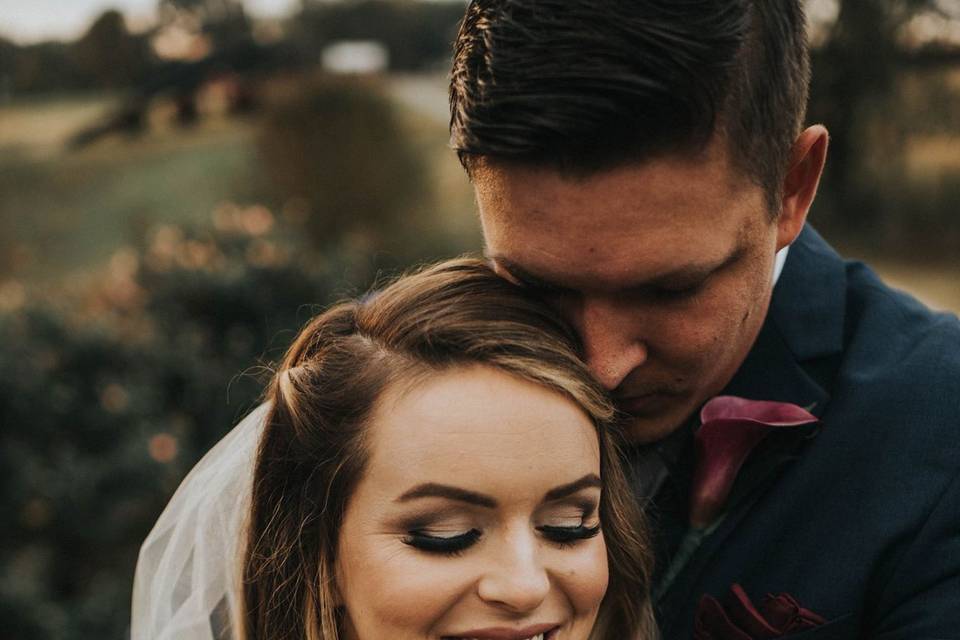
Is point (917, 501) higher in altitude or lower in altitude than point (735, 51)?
lower

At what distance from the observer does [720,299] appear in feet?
7.64

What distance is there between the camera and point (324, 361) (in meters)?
2.50

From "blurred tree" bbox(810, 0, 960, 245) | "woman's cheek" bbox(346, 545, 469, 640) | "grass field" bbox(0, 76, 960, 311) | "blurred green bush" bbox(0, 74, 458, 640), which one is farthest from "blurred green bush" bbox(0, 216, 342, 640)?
"blurred tree" bbox(810, 0, 960, 245)

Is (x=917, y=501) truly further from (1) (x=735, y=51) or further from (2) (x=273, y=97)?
(2) (x=273, y=97)

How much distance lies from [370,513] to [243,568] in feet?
1.73

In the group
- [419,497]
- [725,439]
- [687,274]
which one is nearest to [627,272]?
[687,274]

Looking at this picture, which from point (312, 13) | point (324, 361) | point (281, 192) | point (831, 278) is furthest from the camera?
point (312, 13)

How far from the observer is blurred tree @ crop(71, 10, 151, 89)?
10.9 meters

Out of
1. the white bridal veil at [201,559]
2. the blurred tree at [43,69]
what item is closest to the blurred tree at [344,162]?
the blurred tree at [43,69]

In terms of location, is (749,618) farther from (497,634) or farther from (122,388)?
(122,388)

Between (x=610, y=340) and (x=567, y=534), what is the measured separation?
0.43 meters

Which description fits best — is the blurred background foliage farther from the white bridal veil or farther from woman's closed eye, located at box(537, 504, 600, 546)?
woman's closed eye, located at box(537, 504, 600, 546)

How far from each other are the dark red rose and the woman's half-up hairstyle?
0.23 meters

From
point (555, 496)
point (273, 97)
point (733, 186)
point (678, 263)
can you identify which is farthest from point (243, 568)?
point (273, 97)
